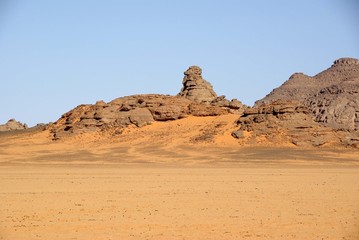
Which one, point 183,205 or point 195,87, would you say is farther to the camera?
point 195,87

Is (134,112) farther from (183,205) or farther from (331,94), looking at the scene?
(331,94)

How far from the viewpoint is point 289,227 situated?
563 inches

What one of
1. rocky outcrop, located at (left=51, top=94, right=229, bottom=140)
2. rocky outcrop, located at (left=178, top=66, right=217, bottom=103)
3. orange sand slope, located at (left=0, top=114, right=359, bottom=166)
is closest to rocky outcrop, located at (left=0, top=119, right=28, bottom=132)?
orange sand slope, located at (left=0, top=114, right=359, bottom=166)

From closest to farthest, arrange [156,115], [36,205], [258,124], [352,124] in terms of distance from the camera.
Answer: [36,205] < [258,124] < [156,115] < [352,124]

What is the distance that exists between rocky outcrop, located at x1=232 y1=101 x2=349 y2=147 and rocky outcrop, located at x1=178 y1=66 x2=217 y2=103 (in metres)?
14.5

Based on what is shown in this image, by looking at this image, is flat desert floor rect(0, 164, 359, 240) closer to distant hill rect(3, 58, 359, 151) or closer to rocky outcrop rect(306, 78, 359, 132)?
distant hill rect(3, 58, 359, 151)

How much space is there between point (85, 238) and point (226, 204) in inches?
267

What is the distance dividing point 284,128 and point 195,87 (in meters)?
19.2

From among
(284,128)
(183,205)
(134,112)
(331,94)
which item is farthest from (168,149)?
(331,94)

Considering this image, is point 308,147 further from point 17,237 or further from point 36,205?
point 17,237

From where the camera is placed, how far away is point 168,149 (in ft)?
171

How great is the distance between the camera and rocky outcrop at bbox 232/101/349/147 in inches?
2004

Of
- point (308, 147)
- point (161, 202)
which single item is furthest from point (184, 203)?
point (308, 147)

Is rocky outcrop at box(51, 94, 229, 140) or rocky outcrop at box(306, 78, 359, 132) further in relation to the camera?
rocky outcrop at box(306, 78, 359, 132)
